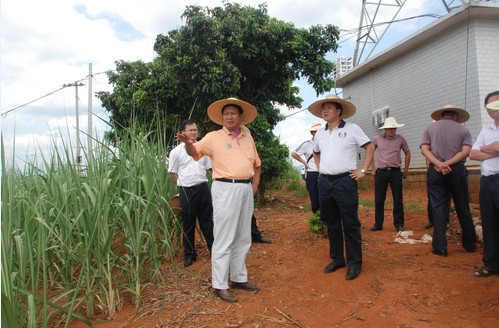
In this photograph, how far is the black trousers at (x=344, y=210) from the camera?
333 centimetres

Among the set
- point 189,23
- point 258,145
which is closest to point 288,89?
point 258,145

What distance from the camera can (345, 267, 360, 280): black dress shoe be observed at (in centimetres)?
330

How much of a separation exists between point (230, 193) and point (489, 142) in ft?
7.43

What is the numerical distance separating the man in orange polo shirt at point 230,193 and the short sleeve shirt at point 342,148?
72 cm

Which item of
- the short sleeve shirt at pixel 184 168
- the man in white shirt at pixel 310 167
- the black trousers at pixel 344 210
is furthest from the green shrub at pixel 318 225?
the short sleeve shirt at pixel 184 168

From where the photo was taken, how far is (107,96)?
9422mm

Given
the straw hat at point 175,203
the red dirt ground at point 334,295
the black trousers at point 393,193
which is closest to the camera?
the red dirt ground at point 334,295

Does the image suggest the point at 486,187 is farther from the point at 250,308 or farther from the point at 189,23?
Answer: the point at 189,23

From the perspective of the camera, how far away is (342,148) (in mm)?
3359

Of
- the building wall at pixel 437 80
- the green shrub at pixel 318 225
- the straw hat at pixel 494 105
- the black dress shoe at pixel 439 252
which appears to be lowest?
the black dress shoe at pixel 439 252

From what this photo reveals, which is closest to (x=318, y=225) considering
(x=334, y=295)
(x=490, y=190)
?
(x=334, y=295)

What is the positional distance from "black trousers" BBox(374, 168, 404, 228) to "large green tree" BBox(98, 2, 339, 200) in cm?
298

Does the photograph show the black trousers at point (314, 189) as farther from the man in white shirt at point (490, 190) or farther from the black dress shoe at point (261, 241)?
the man in white shirt at point (490, 190)

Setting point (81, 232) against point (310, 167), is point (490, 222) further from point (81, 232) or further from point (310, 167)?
point (81, 232)
